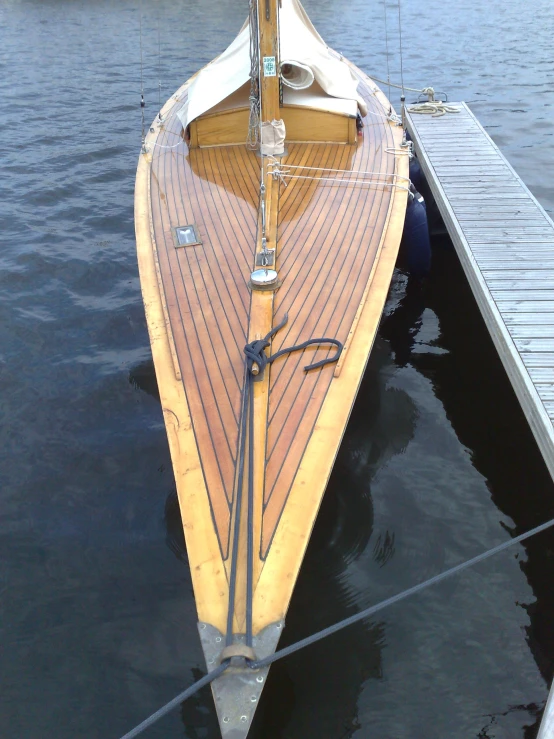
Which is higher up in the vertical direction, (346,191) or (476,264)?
(346,191)

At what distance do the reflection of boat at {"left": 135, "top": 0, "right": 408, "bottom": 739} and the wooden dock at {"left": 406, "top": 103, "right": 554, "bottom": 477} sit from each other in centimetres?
86

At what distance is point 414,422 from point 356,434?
64 cm

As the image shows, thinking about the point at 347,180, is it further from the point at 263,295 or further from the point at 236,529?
the point at 236,529

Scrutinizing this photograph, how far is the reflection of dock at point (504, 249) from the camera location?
500 cm

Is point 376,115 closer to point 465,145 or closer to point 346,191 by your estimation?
point 465,145

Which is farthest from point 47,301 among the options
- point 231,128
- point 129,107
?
point 129,107

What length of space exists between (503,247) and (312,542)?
12.7 feet

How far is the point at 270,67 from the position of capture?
634 centimetres

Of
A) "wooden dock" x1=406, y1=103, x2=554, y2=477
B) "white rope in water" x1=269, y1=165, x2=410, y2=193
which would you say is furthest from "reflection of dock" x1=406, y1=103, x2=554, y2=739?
"white rope in water" x1=269, y1=165, x2=410, y2=193

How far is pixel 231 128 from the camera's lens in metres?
7.73

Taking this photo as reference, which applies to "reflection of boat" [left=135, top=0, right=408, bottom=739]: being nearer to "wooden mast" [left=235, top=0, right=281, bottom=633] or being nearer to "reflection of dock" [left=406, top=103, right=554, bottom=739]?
"wooden mast" [left=235, top=0, right=281, bottom=633]

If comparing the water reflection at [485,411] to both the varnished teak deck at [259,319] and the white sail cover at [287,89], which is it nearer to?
the varnished teak deck at [259,319]

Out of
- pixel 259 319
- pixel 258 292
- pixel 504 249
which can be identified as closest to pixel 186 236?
pixel 258 292

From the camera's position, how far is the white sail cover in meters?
7.49
